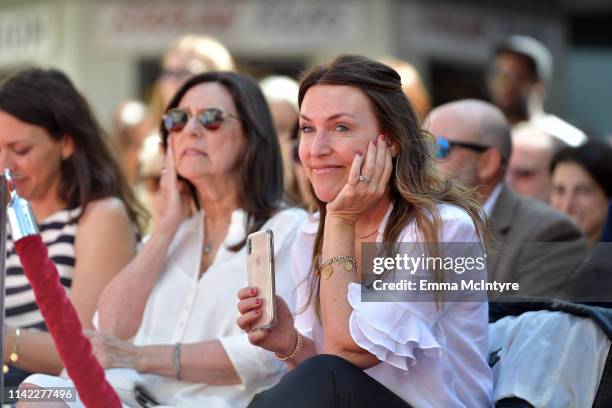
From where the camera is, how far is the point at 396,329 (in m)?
3.87

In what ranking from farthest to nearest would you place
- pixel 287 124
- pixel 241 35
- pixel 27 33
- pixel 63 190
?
pixel 27 33, pixel 241 35, pixel 287 124, pixel 63 190

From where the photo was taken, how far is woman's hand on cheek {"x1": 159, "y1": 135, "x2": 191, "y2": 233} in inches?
210

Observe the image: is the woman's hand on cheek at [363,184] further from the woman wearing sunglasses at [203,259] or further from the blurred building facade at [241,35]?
the blurred building facade at [241,35]

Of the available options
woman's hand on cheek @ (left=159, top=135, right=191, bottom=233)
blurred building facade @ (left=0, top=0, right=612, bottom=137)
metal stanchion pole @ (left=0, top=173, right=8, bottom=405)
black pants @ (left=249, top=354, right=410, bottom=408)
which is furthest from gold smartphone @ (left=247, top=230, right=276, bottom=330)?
blurred building facade @ (left=0, top=0, right=612, bottom=137)

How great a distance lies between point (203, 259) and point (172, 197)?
1.06ft

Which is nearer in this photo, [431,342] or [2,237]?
[2,237]

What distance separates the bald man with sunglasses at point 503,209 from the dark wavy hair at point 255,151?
673 millimetres

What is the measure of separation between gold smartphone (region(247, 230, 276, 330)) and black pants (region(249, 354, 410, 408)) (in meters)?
0.28

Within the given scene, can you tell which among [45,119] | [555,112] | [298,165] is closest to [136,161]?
[298,165]

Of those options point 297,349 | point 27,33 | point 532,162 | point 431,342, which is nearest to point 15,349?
point 297,349

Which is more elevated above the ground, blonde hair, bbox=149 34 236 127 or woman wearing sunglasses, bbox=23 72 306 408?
blonde hair, bbox=149 34 236 127

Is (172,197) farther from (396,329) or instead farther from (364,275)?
(396,329)

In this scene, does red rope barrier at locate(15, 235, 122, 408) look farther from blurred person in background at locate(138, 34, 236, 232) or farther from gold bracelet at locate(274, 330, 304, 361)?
blurred person in background at locate(138, 34, 236, 232)

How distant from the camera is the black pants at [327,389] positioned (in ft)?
12.4
